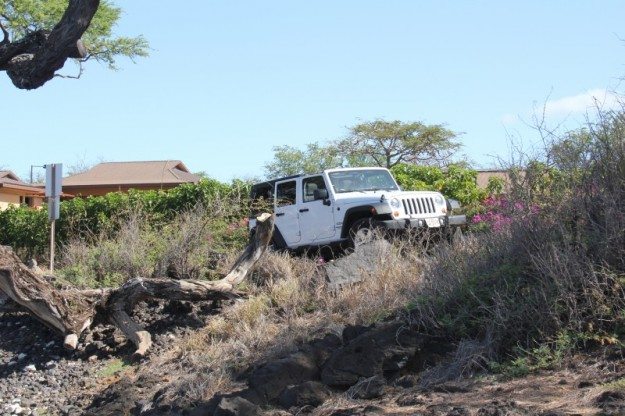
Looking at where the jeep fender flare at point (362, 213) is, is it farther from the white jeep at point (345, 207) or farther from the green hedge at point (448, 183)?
the green hedge at point (448, 183)

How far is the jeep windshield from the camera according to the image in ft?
54.3

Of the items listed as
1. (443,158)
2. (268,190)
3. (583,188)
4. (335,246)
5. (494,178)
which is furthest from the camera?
(443,158)

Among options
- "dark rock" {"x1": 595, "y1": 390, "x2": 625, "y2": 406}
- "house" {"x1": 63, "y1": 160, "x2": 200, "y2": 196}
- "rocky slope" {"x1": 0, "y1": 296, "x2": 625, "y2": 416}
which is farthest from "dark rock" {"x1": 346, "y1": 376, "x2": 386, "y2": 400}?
"house" {"x1": 63, "y1": 160, "x2": 200, "y2": 196}

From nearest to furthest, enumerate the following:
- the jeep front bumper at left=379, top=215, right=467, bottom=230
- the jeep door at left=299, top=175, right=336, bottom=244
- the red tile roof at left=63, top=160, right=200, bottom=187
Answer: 1. the jeep front bumper at left=379, top=215, right=467, bottom=230
2. the jeep door at left=299, top=175, right=336, bottom=244
3. the red tile roof at left=63, top=160, right=200, bottom=187

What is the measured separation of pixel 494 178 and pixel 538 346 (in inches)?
466

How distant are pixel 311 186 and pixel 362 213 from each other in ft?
4.89

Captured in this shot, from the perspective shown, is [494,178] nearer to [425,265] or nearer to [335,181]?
[335,181]

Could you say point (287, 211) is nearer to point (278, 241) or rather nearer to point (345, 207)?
point (278, 241)

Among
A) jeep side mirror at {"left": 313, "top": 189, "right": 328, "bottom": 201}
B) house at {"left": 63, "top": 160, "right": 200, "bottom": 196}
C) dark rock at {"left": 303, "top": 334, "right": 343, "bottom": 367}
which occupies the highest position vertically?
house at {"left": 63, "top": 160, "right": 200, "bottom": 196}

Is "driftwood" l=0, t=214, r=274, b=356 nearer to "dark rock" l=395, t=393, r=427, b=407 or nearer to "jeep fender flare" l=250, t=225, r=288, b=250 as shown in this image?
"jeep fender flare" l=250, t=225, r=288, b=250

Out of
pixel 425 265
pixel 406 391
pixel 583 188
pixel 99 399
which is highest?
pixel 583 188

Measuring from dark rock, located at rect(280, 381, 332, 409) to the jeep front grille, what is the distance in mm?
7600

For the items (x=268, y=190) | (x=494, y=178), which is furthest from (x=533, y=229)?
(x=494, y=178)

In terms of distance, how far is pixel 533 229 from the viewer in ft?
30.3
